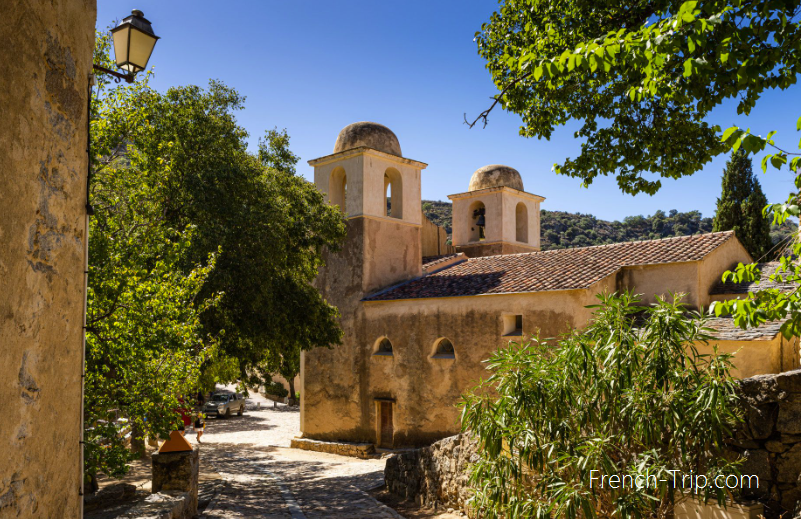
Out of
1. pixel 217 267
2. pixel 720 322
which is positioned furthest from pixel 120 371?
pixel 720 322

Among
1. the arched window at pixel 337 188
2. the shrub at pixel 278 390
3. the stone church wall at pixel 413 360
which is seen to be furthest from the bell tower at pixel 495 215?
the shrub at pixel 278 390

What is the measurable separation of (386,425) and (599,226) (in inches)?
1942

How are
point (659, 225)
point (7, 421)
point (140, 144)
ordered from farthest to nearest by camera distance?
point (659, 225), point (140, 144), point (7, 421)

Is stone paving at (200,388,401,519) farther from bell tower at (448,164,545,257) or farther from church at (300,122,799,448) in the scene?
bell tower at (448,164,545,257)

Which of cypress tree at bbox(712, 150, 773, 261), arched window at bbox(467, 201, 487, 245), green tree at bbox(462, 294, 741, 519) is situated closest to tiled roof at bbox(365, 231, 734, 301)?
arched window at bbox(467, 201, 487, 245)

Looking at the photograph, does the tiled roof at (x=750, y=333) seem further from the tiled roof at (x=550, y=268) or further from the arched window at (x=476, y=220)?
the arched window at (x=476, y=220)

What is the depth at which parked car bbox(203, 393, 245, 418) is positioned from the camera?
96.3ft

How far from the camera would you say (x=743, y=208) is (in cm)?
2567

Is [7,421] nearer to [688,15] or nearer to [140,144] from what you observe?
[688,15]

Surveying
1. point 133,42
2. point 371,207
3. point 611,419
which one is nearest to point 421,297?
point 371,207

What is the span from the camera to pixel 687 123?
8180mm

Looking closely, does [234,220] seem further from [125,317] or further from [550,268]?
[550,268]

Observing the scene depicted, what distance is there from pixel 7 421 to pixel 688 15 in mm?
4288

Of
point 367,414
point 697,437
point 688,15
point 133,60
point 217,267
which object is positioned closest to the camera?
point 688,15
